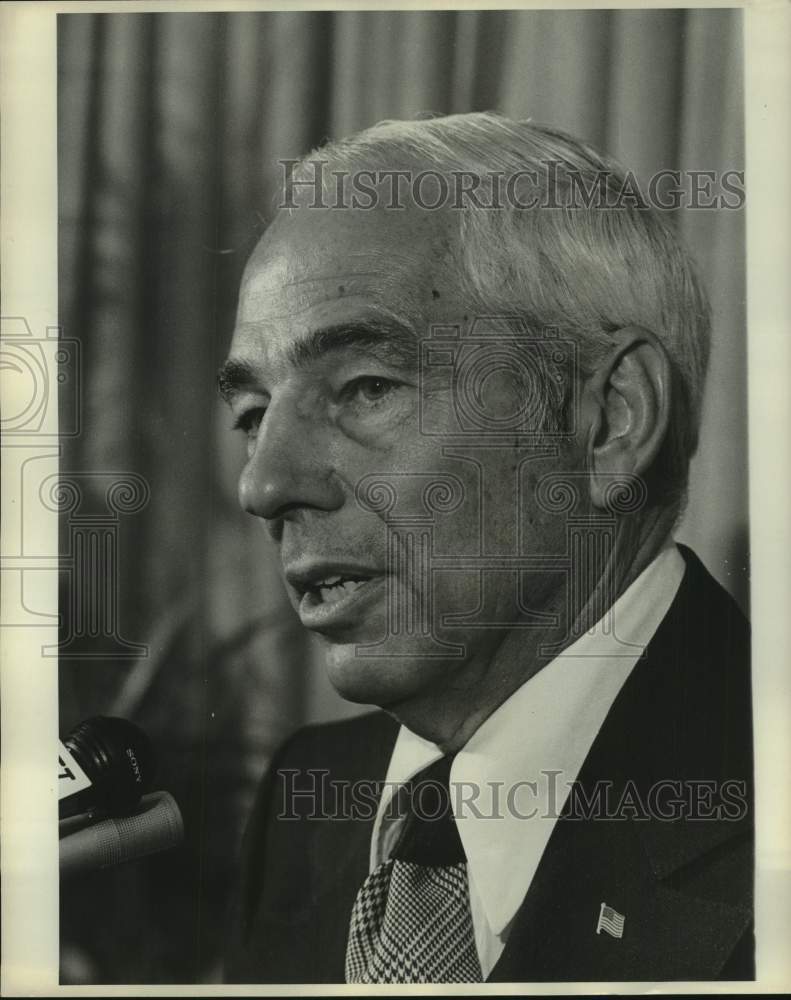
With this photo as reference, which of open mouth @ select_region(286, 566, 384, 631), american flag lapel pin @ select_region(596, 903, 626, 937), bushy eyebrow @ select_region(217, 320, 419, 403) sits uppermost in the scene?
bushy eyebrow @ select_region(217, 320, 419, 403)

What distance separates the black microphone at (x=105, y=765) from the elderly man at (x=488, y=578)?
0.21 m

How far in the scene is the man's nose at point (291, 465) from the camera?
1.78 meters

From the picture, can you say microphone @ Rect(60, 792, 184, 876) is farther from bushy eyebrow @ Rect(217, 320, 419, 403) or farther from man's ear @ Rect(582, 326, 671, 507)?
man's ear @ Rect(582, 326, 671, 507)

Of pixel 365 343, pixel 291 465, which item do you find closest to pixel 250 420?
pixel 291 465

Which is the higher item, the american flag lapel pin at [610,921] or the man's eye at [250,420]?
the man's eye at [250,420]

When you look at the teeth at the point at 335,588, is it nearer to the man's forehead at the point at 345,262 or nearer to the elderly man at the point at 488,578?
the elderly man at the point at 488,578

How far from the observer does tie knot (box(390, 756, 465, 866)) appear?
183 cm

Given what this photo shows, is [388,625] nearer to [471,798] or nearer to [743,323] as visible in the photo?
[471,798]

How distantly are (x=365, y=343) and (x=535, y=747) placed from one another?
27.9 inches

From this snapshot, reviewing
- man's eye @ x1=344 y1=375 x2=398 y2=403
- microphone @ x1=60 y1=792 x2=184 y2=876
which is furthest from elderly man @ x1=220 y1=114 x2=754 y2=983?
microphone @ x1=60 y1=792 x2=184 y2=876

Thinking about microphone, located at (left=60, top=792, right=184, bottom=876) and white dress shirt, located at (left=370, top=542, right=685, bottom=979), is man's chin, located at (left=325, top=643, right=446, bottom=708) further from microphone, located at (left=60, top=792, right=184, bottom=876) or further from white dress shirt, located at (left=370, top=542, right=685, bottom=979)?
microphone, located at (left=60, top=792, right=184, bottom=876)

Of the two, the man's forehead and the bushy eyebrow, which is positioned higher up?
the man's forehead

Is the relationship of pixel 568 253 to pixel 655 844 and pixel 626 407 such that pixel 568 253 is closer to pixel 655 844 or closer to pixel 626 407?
pixel 626 407

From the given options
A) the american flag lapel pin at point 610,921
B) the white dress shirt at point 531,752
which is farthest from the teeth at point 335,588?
the american flag lapel pin at point 610,921
